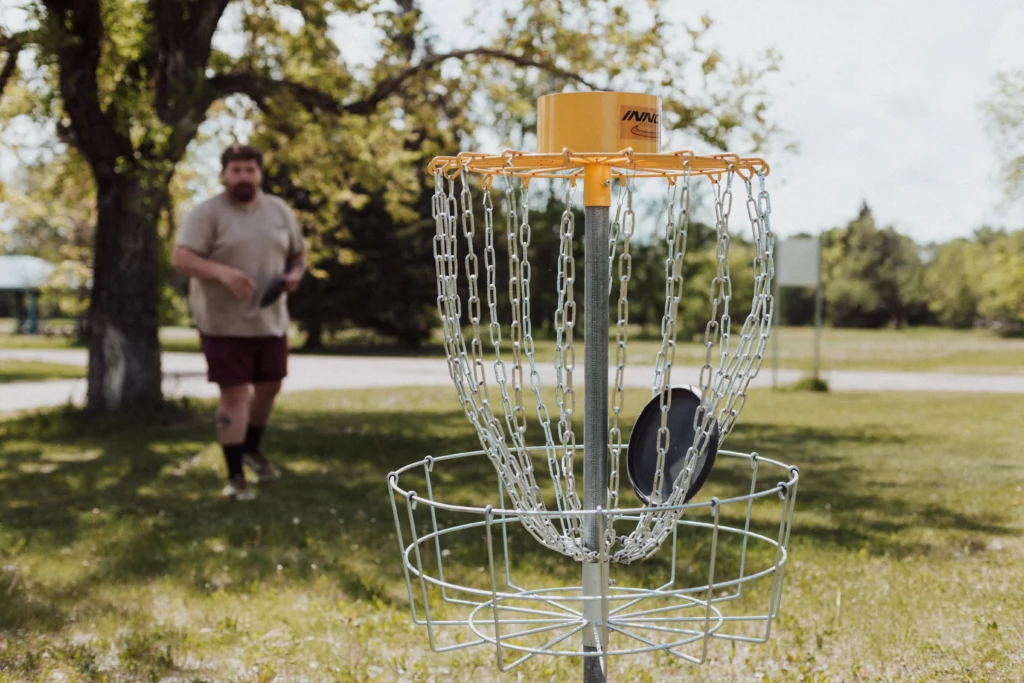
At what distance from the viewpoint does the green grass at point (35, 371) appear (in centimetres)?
1775

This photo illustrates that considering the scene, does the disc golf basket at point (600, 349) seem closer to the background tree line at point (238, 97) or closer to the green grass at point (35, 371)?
the background tree line at point (238, 97)

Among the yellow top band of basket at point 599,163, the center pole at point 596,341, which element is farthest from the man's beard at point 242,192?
the center pole at point 596,341

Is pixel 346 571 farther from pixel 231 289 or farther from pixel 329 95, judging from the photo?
pixel 329 95

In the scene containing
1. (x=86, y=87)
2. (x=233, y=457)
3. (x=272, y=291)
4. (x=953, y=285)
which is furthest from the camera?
(x=953, y=285)

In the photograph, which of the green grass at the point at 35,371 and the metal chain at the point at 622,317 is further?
the green grass at the point at 35,371

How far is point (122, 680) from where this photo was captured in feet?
10.4

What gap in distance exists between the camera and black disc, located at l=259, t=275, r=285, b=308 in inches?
231

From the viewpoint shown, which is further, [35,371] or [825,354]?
[825,354]

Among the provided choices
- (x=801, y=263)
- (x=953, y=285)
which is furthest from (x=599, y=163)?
(x=953, y=285)

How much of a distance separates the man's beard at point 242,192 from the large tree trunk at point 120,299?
4586mm

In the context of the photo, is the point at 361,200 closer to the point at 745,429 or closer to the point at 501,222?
the point at 745,429

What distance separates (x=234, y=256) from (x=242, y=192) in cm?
37

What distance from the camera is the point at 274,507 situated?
19.4ft

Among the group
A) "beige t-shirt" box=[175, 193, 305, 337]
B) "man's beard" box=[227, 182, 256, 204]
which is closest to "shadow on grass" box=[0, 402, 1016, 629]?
"beige t-shirt" box=[175, 193, 305, 337]
